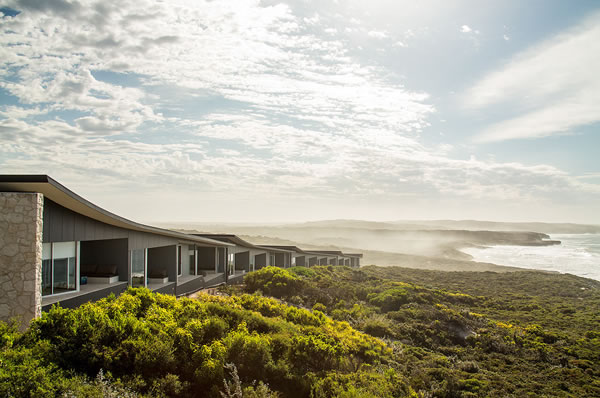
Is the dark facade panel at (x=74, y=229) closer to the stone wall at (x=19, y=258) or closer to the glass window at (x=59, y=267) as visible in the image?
the glass window at (x=59, y=267)

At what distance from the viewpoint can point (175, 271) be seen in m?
18.1

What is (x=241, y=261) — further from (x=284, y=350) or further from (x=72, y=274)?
(x=284, y=350)

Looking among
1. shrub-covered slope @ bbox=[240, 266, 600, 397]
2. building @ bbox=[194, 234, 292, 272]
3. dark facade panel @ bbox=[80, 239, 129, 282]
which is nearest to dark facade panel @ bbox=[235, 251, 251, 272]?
building @ bbox=[194, 234, 292, 272]

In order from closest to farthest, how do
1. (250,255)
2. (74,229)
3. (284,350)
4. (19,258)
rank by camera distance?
1. (284,350)
2. (19,258)
3. (74,229)
4. (250,255)

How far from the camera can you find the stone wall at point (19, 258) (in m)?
8.40

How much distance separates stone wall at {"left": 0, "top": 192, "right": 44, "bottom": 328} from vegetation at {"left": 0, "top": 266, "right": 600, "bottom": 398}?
56.9 inches

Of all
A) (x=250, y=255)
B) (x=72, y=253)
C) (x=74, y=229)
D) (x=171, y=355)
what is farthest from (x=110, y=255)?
(x=250, y=255)

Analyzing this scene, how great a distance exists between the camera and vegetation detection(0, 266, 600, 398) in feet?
19.6

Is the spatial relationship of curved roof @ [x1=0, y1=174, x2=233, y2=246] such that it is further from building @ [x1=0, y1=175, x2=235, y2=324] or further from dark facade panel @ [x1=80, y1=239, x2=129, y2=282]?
dark facade panel @ [x1=80, y1=239, x2=129, y2=282]

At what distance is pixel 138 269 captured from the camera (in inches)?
617

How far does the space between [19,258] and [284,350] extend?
6.07 meters

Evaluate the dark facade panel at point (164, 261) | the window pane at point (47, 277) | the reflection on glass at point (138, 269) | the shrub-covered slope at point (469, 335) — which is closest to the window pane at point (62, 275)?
the window pane at point (47, 277)

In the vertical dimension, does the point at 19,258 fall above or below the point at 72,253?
above

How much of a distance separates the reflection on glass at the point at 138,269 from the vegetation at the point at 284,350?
152 inches
